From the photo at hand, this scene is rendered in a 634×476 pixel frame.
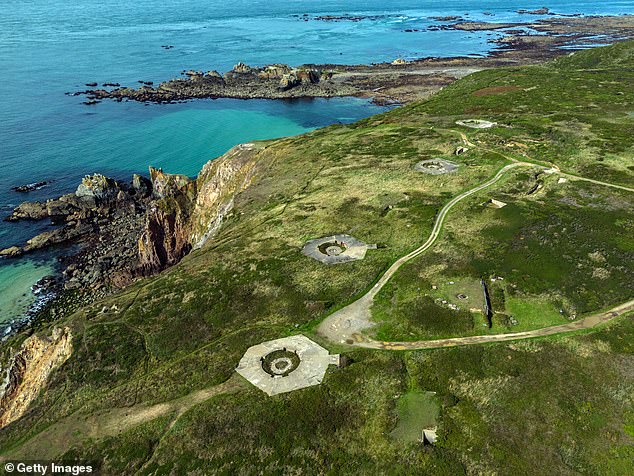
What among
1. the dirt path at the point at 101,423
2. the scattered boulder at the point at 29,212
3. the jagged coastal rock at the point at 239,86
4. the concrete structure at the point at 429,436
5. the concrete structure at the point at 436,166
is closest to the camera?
the concrete structure at the point at 429,436

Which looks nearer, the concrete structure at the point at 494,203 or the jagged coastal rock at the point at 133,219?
the concrete structure at the point at 494,203

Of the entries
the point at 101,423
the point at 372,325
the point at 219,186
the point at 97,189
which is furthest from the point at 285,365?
the point at 97,189

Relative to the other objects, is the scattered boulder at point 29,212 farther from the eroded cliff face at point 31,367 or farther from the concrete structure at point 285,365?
the concrete structure at point 285,365

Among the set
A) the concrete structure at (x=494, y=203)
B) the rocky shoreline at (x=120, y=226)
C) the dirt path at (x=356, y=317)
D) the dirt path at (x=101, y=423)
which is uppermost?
the concrete structure at (x=494, y=203)

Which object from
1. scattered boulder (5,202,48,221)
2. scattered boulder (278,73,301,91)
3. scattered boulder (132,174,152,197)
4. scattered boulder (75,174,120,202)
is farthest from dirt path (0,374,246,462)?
scattered boulder (278,73,301,91)

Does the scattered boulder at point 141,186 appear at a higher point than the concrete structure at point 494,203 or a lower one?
lower

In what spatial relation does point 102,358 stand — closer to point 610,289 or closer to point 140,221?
point 610,289

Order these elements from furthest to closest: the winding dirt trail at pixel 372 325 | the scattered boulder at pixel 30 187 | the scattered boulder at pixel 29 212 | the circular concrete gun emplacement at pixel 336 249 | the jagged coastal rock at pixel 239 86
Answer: the jagged coastal rock at pixel 239 86
the scattered boulder at pixel 30 187
the scattered boulder at pixel 29 212
the circular concrete gun emplacement at pixel 336 249
the winding dirt trail at pixel 372 325

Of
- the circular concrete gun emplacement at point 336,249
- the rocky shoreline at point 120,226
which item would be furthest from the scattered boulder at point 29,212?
the circular concrete gun emplacement at point 336,249
